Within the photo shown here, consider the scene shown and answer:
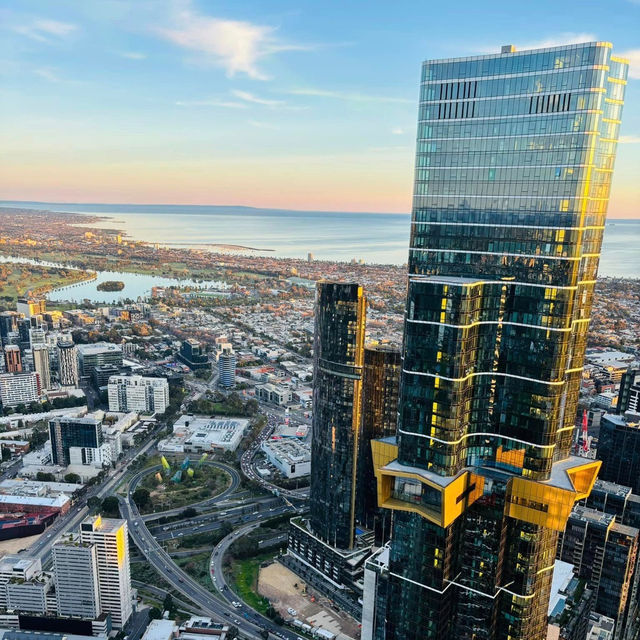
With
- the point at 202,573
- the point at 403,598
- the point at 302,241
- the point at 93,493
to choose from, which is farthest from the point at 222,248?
the point at 403,598

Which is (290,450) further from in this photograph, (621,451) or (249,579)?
(621,451)

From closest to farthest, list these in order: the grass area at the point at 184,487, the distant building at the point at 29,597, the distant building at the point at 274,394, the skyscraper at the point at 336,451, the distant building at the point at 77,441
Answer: the distant building at the point at 29,597 < the skyscraper at the point at 336,451 < the grass area at the point at 184,487 < the distant building at the point at 77,441 < the distant building at the point at 274,394

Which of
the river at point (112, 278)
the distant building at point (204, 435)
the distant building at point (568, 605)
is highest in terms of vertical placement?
the distant building at point (568, 605)

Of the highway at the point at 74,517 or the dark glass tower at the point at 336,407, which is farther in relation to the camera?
the highway at the point at 74,517

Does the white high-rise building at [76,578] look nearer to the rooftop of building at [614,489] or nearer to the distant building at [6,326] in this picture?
the rooftop of building at [614,489]

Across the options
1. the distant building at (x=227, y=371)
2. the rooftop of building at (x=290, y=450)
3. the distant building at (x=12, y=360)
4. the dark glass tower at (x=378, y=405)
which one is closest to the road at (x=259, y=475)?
the rooftop of building at (x=290, y=450)

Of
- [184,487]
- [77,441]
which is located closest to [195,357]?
[77,441]

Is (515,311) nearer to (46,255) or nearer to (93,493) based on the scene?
(93,493)
